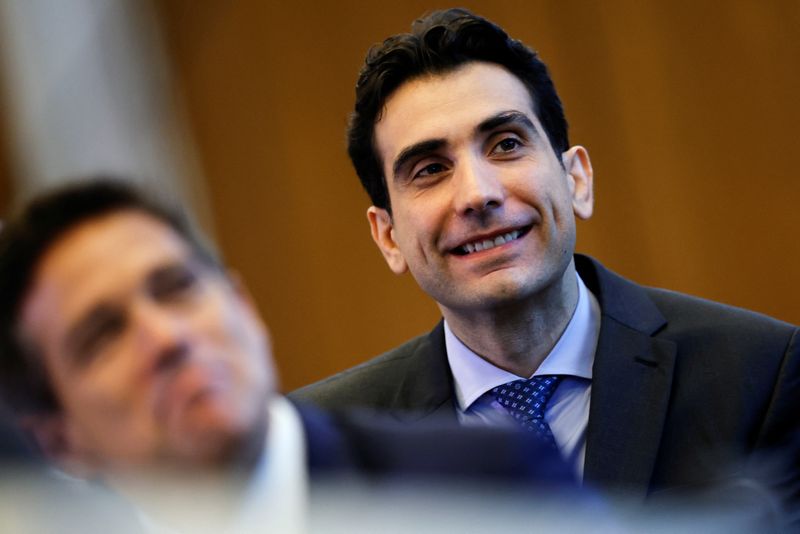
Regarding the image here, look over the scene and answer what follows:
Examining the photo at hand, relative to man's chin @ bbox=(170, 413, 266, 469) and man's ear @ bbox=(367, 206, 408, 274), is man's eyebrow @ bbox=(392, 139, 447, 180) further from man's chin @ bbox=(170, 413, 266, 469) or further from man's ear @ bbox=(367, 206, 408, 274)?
man's chin @ bbox=(170, 413, 266, 469)

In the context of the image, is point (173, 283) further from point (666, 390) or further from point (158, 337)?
point (666, 390)

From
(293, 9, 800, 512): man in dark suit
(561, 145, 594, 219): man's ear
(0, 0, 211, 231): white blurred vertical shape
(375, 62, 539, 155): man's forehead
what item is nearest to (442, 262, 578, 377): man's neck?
(293, 9, 800, 512): man in dark suit

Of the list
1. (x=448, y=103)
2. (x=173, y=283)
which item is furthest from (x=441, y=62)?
(x=173, y=283)

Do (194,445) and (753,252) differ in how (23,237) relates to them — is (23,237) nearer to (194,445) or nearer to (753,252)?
(194,445)

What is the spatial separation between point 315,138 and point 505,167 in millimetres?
1148

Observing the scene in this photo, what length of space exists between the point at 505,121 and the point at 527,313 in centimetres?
22

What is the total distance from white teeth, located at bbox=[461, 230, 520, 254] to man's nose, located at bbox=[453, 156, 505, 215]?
0.11ft

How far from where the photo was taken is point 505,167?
1206 mm

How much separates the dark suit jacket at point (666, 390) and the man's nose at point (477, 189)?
0.66 feet

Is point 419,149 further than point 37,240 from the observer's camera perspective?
Yes

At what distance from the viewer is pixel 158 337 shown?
349mm

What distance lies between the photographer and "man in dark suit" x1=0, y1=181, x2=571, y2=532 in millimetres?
350

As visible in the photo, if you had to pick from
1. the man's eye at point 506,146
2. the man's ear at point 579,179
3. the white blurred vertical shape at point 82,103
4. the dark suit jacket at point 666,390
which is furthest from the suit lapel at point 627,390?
the white blurred vertical shape at point 82,103

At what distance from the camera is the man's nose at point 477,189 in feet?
3.75
